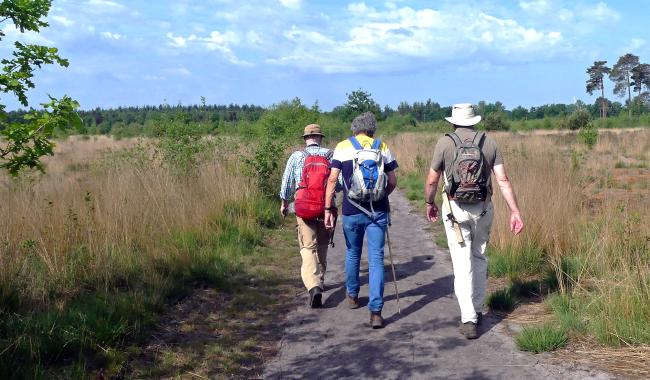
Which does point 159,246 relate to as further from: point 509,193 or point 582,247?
point 582,247

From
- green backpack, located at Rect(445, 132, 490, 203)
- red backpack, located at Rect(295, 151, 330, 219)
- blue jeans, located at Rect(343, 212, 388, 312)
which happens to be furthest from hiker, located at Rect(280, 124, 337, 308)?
green backpack, located at Rect(445, 132, 490, 203)

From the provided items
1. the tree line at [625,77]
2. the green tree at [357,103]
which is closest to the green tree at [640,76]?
the tree line at [625,77]

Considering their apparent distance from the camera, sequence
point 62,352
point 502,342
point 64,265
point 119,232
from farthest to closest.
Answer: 1. point 119,232
2. point 64,265
3. point 502,342
4. point 62,352

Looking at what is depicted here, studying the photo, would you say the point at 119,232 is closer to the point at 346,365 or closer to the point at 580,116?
the point at 346,365

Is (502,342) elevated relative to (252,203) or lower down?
lower down

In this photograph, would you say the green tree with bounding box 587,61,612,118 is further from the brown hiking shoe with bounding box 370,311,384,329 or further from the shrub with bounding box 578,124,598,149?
the brown hiking shoe with bounding box 370,311,384,329

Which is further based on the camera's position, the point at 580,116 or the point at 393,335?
the point at 580,116

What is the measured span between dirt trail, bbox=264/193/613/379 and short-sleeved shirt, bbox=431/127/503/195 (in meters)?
1.40

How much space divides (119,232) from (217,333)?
2207 millimetres

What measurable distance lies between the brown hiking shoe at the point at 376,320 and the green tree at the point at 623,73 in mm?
63019

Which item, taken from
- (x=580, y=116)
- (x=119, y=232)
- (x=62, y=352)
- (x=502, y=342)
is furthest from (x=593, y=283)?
(x=580, y=116)

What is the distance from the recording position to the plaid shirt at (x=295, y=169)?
6730 millimetres

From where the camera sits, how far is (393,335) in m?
5.54

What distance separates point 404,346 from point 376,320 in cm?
55
